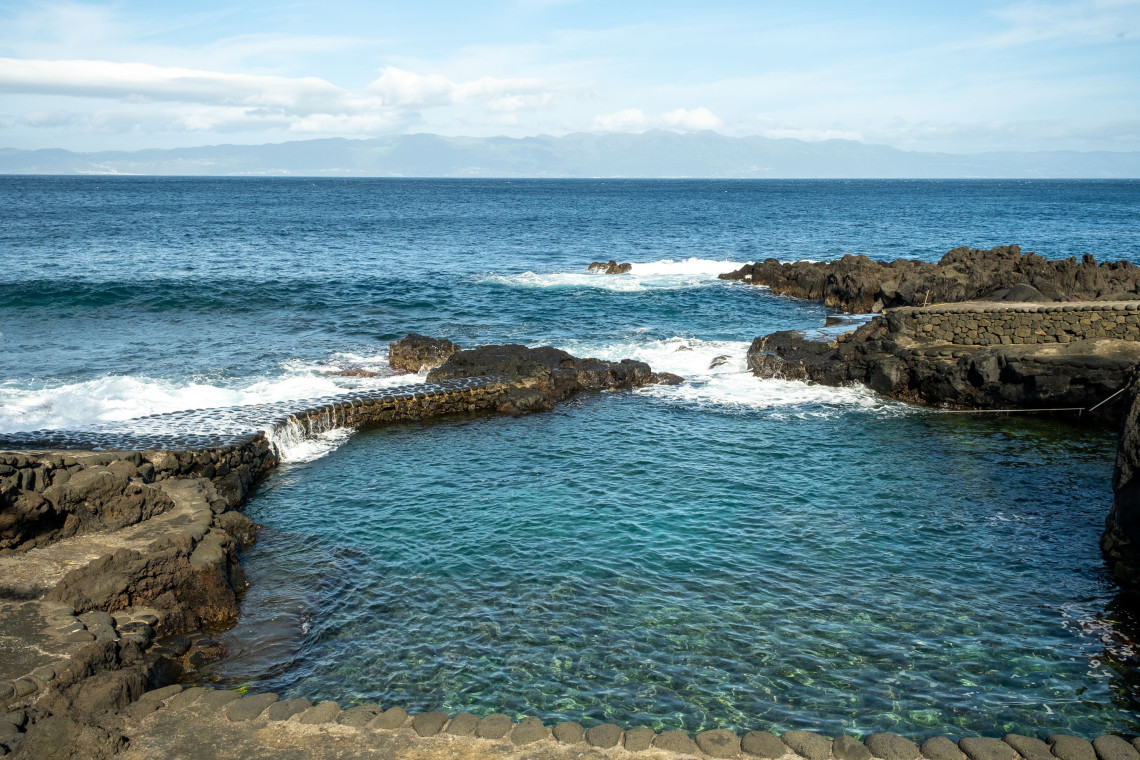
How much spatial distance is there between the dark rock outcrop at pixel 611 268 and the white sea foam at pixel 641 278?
377 millimetres

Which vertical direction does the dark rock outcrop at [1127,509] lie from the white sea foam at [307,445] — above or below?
above

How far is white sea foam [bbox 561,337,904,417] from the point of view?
79.9 ft

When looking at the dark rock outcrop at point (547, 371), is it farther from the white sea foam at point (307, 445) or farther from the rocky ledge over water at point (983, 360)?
the white sea foam at point (307, 445)

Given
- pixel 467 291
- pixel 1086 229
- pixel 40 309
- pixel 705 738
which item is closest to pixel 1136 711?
pixel 705 738

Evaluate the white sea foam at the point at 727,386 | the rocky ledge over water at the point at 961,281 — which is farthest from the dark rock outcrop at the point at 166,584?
the rocky ledge over water at the point at 961,281

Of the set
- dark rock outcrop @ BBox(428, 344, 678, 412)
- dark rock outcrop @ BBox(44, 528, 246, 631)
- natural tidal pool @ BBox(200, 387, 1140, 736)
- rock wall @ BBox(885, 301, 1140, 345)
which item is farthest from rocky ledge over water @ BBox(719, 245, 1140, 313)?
dark rock outcrop @ BBox(44, 528, 246, 631)

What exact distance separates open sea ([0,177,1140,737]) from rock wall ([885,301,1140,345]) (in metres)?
3.42

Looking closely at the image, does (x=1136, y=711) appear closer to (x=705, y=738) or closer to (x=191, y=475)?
(x=705, y=738)

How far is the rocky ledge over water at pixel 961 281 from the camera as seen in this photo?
1291 inches

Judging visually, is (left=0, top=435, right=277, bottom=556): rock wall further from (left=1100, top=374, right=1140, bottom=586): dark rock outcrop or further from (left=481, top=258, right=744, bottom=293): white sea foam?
(left=481, top=258, right=744, bottom=293): white sea foam

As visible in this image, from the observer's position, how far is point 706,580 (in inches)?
542

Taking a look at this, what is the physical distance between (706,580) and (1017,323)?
16871 millimetres

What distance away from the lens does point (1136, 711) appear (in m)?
10.2

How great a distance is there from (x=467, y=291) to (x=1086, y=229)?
225 feet
